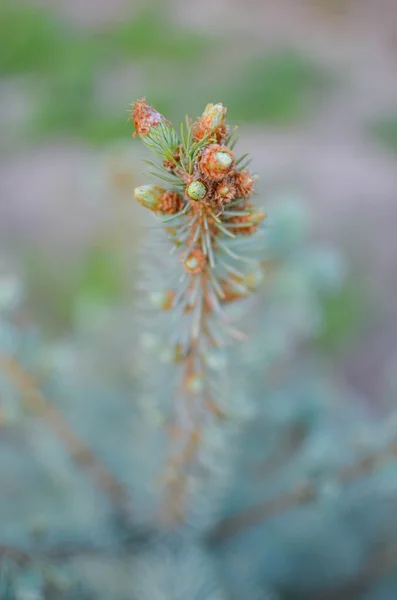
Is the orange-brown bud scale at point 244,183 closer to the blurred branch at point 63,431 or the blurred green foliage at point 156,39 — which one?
the blurred branch at point 63,431

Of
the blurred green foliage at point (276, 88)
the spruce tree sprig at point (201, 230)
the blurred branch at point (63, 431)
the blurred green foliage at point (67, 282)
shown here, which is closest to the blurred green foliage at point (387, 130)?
the blurred green foliage at point (276, 88)

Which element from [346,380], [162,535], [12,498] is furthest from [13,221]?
[162,535]

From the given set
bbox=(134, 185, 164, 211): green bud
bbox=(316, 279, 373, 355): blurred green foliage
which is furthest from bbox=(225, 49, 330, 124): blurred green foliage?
bbox=(134, 185, 164, 211): green bud

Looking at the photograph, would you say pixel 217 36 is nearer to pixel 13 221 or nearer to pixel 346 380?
pixel 13 221

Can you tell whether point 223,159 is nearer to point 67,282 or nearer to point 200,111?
point 67,282

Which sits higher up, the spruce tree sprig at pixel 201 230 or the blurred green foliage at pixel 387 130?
the blurred green foliage at pixel 387 130

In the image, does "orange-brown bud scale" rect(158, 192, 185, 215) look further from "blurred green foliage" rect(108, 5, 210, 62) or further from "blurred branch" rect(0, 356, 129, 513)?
"blurred green foliage" rect(108, 5, 210, 62)

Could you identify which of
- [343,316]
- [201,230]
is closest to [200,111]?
[343,316]
